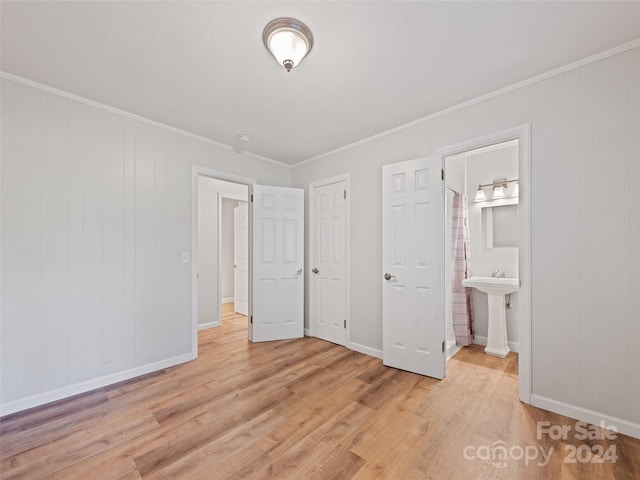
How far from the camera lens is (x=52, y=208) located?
2.29 meters

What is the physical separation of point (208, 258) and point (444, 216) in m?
3.64

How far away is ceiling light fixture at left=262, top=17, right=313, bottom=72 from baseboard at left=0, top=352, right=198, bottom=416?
10.0 feet

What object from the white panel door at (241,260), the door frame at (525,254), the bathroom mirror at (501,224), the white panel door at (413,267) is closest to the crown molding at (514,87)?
the door frame at (525,254)

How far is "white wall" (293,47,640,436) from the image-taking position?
5.96ft

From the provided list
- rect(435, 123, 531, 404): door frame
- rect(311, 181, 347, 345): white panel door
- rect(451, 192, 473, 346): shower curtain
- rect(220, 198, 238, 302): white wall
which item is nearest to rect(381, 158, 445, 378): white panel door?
rect(435, 123, 531, 404): door frame

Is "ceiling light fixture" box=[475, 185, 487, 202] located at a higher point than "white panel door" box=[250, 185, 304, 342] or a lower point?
higher

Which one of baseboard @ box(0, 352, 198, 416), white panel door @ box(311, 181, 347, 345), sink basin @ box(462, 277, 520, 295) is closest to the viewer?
baseboard @ box(0, 352, 198, 416)

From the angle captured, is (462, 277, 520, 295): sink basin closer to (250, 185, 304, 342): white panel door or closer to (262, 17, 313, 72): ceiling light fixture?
(250, 185, 304, 342): white panel door

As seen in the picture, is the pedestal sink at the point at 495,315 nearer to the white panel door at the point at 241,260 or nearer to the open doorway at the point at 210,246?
the open doorway at the point at 210,246

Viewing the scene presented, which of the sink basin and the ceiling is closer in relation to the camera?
the ceiling

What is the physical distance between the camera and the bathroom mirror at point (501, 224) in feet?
11.5

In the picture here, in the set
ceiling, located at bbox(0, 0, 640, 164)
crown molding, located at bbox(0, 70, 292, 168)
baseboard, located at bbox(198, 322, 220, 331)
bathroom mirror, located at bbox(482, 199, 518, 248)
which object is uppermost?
ceiling, located at bbox(0, 0, 640, 164)

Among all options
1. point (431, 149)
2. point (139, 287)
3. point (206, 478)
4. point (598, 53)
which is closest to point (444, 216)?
point (431, 149)

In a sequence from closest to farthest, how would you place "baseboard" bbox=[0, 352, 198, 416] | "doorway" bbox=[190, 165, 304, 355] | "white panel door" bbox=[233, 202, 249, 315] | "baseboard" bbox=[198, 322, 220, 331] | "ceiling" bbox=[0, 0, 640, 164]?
1. "ceiling" bbox=[0, 0, 640, 164]
2. "baseboard" bbox=[0, 352, 198, 416]
3. "doorway" bbox=[190, 165, 304, 355]
4. "baseboard" bbox=[198, 322, 220, 331]
5. "white panel door" bbox=[233, 202, 249, 315]
